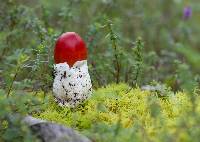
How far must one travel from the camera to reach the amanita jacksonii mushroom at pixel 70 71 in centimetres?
359

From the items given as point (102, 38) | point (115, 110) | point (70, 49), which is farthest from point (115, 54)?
point (102, 38)

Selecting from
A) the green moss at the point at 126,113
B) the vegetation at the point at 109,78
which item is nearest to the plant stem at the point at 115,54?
the vegetation at the point at 109,78

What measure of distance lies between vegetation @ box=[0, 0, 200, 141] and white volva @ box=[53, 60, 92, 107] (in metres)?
0.10

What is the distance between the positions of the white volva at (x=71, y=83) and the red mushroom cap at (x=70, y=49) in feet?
0.13

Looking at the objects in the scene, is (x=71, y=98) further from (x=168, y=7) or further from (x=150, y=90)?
(x=168, y=7)

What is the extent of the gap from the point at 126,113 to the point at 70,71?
0.54 m

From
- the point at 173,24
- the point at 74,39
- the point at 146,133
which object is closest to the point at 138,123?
the point at 146,133

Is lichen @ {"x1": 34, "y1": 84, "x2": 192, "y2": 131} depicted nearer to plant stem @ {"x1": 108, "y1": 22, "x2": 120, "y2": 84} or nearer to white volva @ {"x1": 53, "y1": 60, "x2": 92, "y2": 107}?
white volva @ {"x1": 53, "y1": 60, "x2": 92, "y2": 107}

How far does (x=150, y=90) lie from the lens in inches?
165

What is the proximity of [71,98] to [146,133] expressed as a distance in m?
0.78

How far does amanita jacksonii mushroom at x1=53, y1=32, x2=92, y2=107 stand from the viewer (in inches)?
141

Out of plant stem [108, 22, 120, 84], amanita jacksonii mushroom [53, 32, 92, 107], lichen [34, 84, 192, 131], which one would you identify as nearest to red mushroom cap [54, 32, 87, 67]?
amanita jacksonii mushroom [53, 32, 92, 107]

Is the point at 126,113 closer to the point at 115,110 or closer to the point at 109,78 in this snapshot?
the point at 115,110

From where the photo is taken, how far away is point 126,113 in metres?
3.65
